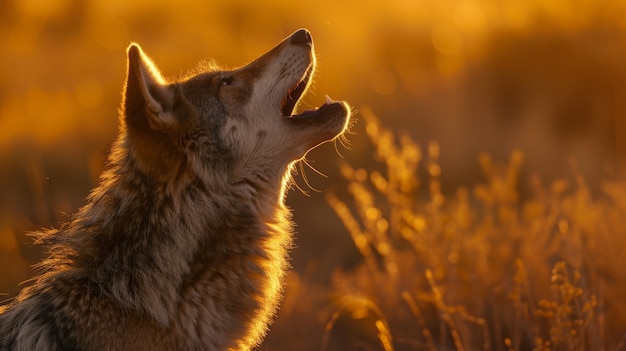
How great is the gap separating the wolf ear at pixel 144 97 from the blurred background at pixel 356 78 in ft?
13.4

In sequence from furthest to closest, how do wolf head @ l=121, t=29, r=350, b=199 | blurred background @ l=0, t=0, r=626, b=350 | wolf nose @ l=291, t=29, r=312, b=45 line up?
blurred background @ l=0, t=0, r=626, b=350, wolf nose @ l=291, t=29, r=312, b=45, wolf head @ l=121, t=29, r=350, b=199

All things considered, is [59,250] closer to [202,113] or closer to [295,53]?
[202,113]

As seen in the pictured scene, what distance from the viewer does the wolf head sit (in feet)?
13.6

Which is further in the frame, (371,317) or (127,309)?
(371,317)

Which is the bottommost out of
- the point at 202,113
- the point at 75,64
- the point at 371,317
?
the point at 371,317

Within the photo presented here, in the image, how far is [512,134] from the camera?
34.7ft

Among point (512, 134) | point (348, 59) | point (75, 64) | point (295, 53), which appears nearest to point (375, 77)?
point (348, 59)

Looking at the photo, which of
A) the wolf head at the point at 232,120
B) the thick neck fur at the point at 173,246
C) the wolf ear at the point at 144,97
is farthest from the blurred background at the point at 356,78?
the wolf ear at the point at 144,97

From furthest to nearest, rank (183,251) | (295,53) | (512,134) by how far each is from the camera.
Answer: (512,134) → (295,53) → (183,251)

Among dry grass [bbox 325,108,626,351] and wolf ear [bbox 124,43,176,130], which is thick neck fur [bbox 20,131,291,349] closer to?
wolf ear [bbox 124,43,176,130]

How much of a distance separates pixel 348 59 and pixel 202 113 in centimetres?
761

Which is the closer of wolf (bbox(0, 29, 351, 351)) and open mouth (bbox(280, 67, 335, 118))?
wolf (bbox(0, 29, 351, 351))

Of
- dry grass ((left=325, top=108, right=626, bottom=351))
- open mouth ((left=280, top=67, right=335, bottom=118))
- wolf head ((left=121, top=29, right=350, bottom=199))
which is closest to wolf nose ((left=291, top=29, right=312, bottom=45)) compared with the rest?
wolf head ((left=121, top=29, right=350, bottom=199))

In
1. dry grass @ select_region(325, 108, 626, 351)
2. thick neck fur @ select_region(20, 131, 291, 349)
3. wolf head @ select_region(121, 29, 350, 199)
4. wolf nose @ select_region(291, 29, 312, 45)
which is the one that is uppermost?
wolf nose @ select_region(291, 29, 312, 45)
